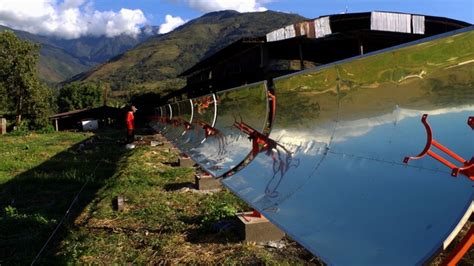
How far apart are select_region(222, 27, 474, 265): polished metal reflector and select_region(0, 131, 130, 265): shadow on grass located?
11.1 ft

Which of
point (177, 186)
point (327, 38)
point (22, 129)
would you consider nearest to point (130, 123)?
point (327, 38)

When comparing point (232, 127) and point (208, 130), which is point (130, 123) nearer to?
point (208, 130)

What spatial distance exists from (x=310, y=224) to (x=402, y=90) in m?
1.20

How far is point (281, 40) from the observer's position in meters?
20.0

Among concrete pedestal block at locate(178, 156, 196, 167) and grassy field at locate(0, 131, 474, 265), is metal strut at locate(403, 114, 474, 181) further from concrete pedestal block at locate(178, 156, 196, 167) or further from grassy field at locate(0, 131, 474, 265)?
concrete pedestal block at locate(178, 156, 196, 167)

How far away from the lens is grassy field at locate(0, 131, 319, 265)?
548cm

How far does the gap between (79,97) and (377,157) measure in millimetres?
87057

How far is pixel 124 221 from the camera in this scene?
7.20 meters

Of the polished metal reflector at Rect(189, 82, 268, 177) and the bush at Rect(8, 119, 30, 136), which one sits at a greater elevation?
the polished metal reflector at Rect(189, 82, 268, 177)

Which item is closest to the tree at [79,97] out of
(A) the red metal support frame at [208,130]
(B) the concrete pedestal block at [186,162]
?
(B) the concrete pedestal block at [186,162]

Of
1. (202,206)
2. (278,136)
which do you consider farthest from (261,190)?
(202,206)

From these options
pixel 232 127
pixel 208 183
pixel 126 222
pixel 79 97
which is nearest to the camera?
pixel 126 222

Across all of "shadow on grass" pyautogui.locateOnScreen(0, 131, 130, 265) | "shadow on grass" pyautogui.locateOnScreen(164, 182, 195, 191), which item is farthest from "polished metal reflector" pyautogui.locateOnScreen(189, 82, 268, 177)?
"shadow on grass" pyautogui.locateOnScreen(0, 131, 130, 265)

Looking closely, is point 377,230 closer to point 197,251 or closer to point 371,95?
point 371,95
